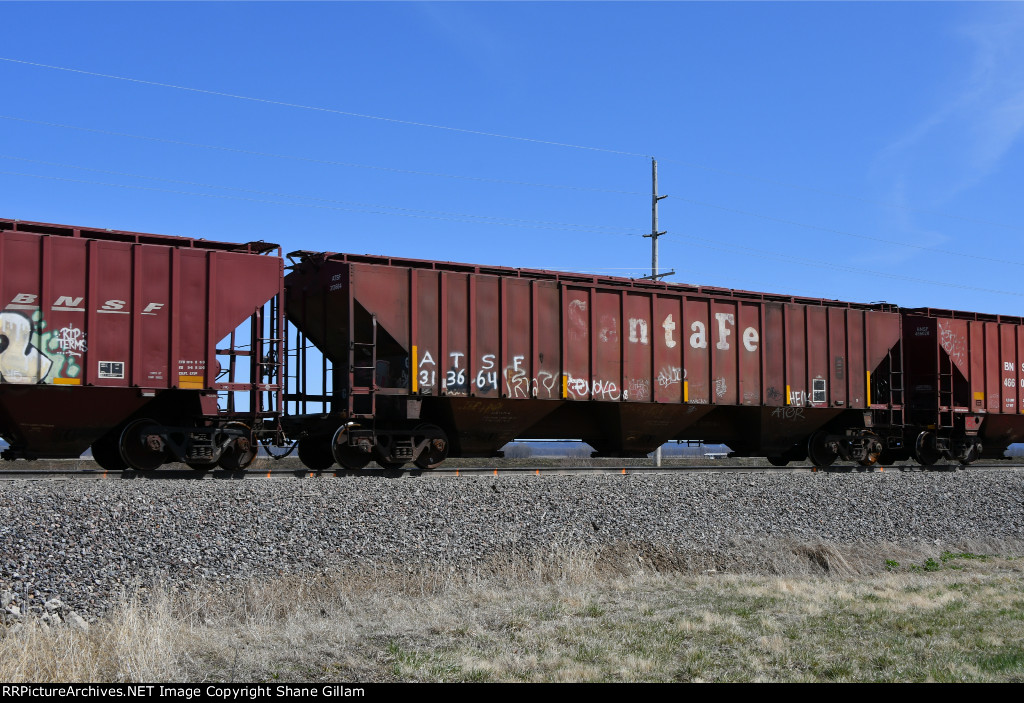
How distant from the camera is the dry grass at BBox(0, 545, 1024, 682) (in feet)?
23.7

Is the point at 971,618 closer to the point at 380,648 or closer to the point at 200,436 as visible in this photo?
the point at 380,648

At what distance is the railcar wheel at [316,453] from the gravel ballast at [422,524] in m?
4.32

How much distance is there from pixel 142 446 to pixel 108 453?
0.99m

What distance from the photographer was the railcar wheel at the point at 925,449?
22.2 metres

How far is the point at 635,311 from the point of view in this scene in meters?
18.4

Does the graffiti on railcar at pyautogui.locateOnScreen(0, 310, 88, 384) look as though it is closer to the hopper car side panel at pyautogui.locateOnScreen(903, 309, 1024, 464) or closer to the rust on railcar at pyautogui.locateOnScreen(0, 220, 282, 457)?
the rust on railcar at pyautogui.locateOnScreen(0, 220, 282, 457)

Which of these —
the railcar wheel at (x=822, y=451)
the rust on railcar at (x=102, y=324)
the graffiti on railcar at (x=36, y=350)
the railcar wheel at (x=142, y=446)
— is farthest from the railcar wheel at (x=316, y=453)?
the railcar wheel at (x=822, y=451)

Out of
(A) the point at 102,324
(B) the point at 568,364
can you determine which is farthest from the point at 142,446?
(B) the point at 568,364

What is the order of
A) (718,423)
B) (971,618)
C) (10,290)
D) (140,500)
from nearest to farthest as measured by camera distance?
(971,618) < (140,500) < (10,290) < (718,423)

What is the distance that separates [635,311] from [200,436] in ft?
28.9

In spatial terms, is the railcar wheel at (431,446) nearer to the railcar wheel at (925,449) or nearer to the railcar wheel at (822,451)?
the railcar wheel at (822,451)

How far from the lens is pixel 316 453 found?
16984mm

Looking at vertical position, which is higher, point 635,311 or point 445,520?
point 635,311

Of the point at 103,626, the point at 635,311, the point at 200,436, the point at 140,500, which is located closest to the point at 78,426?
the point at 200,436
